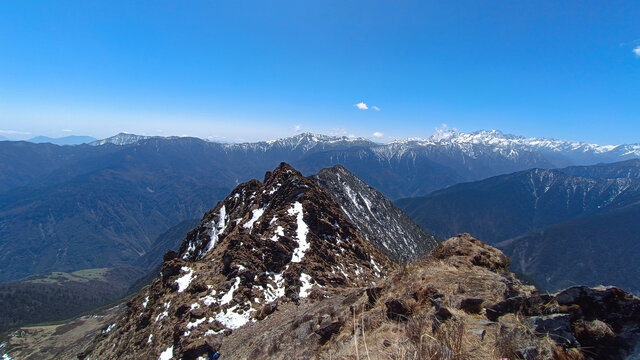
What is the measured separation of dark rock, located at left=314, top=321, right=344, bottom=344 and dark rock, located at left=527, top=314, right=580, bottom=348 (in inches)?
236

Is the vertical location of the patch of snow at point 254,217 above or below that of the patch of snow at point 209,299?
above

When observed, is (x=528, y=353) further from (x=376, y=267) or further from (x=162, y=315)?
(x=376, y=267)

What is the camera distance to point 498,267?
14031 millimetres

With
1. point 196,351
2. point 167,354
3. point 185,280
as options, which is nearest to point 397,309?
point 196,351

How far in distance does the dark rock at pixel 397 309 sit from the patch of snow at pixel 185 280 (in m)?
24.0

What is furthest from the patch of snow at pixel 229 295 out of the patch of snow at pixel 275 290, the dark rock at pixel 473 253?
the dark rock at pixel 473 253

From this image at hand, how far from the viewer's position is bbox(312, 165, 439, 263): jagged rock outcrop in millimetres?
98144

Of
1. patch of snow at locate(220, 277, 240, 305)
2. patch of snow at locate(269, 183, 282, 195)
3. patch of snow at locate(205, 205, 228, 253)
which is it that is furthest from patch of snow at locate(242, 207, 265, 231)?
patch of snow at locate(220, 277, 240, 305)

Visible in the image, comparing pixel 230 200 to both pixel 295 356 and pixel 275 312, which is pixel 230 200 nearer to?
pixel 275 312

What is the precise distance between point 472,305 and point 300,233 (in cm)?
2899

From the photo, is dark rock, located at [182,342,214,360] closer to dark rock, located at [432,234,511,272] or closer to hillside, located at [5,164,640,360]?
hillside, located at [5,164,640,360]

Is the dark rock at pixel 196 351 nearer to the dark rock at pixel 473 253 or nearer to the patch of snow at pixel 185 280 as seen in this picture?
the patch of snow at pixel 185 280

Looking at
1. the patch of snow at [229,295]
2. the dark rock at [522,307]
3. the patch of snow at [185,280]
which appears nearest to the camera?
the dark rock at [522,307]

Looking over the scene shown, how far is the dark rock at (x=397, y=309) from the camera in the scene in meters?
9.48
